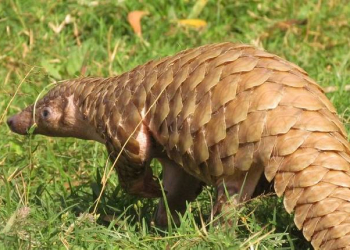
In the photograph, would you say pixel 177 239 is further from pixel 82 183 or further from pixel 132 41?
pixel 132 41

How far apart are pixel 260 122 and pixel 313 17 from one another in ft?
12.1

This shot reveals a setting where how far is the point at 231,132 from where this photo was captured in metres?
4.09

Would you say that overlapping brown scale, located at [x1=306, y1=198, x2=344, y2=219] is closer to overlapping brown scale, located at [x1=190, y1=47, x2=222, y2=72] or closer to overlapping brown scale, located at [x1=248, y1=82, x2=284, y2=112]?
overlapping brown scale, located at [x1=248, y1=82, x2=284, y2=112]

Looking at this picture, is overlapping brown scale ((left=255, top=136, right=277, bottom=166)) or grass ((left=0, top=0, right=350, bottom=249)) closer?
overlapping brown scale ((left=255, top=136, right=277, bottom=166))

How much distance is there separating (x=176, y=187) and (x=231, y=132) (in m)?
0.78

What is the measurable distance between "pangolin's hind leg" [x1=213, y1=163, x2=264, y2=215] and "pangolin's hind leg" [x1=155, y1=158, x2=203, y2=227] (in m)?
0.58

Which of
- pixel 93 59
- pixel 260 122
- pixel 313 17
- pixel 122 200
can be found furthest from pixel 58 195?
pixel 313 17

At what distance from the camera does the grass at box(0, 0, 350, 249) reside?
14.0 ft

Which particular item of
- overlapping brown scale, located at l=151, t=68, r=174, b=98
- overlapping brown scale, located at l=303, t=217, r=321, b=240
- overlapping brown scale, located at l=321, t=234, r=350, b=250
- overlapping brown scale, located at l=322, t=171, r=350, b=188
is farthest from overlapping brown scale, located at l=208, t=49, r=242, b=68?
overlapping brown scale, located at l=321, t=234, r=350, b=250

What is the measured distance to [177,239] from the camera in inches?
166

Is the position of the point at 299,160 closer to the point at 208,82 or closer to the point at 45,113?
the point at 208,82

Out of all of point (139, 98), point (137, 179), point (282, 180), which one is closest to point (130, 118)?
point (139, 98)

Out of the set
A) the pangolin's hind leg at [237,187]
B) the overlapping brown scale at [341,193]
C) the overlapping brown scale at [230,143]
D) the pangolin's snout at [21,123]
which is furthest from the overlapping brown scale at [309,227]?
the pangolin's snout at [21,123]

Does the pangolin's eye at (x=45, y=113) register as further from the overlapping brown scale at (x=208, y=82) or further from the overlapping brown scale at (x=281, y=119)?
the overlapping brown scale at (x=281, y=119)
